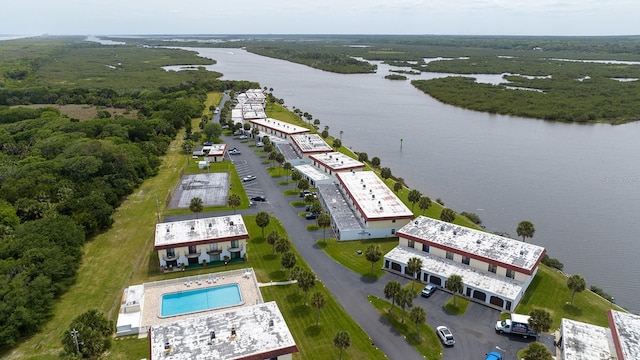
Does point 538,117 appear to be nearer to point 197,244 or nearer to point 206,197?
point 206,197

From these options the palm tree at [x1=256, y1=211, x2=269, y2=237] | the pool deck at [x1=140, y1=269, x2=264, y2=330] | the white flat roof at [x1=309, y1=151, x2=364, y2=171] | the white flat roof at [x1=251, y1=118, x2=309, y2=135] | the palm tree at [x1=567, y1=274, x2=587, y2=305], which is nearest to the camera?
the pool deck at [x1=140, y1=269, x2=264, y2=330]

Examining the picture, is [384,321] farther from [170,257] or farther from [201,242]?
[170,257]

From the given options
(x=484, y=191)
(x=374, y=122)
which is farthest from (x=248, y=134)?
(x=484, y=191)

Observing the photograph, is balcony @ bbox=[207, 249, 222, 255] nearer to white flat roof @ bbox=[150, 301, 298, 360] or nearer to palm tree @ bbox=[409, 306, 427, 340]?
white flat roof @ bbox=[150, 301, 298, 360]

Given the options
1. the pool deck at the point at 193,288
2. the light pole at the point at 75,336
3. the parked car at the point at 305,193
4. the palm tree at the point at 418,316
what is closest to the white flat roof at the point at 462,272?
the palm tree at the point at 418,316

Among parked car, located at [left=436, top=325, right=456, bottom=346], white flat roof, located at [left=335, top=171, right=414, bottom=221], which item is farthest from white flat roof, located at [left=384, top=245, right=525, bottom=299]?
parked car, located at [left=436, top=325, right=456, bottom=346]

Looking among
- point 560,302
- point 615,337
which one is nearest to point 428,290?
point 560,302

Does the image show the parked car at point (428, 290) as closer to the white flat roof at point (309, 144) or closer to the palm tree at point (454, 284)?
the palm tree at point (454, 284)
